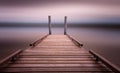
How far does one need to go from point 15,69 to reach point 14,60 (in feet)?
3.20

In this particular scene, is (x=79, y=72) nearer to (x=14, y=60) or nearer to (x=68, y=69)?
(x=68, y=69)

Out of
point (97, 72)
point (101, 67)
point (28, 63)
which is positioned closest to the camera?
point (97, 72)

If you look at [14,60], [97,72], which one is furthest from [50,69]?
[14,60]

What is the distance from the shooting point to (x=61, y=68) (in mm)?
4684

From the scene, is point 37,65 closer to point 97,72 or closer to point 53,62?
point 53,62

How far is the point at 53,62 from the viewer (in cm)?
531

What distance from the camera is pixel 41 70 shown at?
4508 mm

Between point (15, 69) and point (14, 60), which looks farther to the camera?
point (14, 60)

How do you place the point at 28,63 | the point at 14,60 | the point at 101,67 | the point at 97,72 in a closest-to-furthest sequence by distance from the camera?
the point at 97,72 → the point at 101,67 → the point at 28,63 → the point at 14,60

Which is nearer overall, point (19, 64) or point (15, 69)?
point (15, 69)

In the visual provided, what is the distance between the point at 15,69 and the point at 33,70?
1.21 feet

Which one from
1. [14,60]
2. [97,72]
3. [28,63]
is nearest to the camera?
[97,72]

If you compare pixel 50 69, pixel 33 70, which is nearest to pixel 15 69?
pixel 33 70

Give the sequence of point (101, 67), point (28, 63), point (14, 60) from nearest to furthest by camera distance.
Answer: point (101, 67) < point (28, 63) < point (14, 60)
